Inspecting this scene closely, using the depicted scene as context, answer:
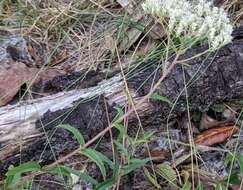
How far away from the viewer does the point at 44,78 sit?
6.89 ft

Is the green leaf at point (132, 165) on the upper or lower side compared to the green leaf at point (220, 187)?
upper

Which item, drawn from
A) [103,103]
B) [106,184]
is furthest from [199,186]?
[103,103]

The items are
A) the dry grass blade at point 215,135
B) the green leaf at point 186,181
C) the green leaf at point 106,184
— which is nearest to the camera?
the green leaf at point 106,184

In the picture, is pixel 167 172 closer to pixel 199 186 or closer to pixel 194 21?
pixel 199 186

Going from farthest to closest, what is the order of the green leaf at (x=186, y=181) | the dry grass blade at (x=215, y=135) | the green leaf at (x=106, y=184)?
1. the dry grass blade at (x=215, y=135)
2. the green leaf at (x=186, y=181)
3. the green leaf at (x=106, y=184)

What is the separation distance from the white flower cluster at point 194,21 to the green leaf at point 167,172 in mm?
429

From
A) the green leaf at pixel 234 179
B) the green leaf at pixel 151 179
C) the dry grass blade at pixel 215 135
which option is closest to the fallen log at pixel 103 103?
the dry grass blade at pixel 215 135

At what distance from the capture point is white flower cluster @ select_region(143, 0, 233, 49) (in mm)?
1461

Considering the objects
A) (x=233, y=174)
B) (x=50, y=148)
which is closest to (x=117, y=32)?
(x=50, y=148)

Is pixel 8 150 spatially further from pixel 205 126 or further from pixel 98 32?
pixel 98 32

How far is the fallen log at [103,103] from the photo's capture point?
1640 millimetres

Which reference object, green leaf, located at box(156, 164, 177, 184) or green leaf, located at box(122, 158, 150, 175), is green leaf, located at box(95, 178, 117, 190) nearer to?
green leaf, located at box(122, 158, 150, 175)

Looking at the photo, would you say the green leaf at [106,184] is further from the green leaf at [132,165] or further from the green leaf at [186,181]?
the green leaf at [186,181]

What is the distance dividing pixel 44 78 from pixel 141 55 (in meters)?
0.39
